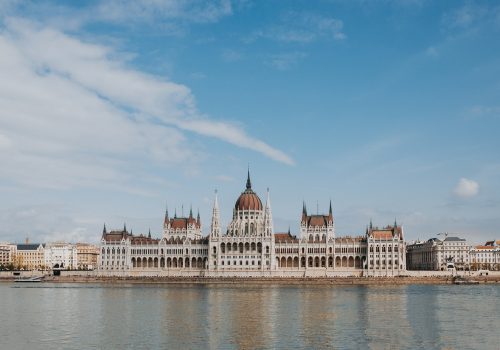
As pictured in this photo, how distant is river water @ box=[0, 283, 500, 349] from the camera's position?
4756 cm

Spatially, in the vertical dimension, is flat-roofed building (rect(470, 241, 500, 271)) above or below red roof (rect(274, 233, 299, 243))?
below

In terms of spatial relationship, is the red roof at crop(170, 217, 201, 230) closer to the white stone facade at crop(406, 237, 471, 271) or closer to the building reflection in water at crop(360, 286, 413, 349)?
the white stone facade at crop(406, 237, 471, 271)

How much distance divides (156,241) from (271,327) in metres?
120

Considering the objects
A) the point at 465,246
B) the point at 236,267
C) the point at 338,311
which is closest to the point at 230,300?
the point at 338,311

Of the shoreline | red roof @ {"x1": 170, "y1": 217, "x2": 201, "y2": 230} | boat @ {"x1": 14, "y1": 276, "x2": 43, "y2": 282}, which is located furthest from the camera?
red roof @ {"x1": 170, "y1": 217, "x2": 201, "y2": 230}

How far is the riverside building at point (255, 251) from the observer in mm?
158500

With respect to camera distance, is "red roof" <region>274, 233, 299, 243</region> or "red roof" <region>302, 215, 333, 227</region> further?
"red roof" <region>302, 215, 333, 227</region>

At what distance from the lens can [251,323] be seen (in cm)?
5850

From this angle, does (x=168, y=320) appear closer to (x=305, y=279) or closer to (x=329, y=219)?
(x=305, y=279)

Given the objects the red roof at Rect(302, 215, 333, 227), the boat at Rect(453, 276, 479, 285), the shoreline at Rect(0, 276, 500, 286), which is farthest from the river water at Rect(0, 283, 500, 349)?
the red roof at Rect(302, 215, 333, 227)

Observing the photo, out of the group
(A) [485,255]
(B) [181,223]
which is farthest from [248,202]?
(A) [485,255]

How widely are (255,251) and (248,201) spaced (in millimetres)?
14987

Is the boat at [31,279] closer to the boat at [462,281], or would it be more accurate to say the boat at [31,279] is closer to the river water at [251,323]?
the river water at [251,323]

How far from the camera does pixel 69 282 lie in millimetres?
151000
